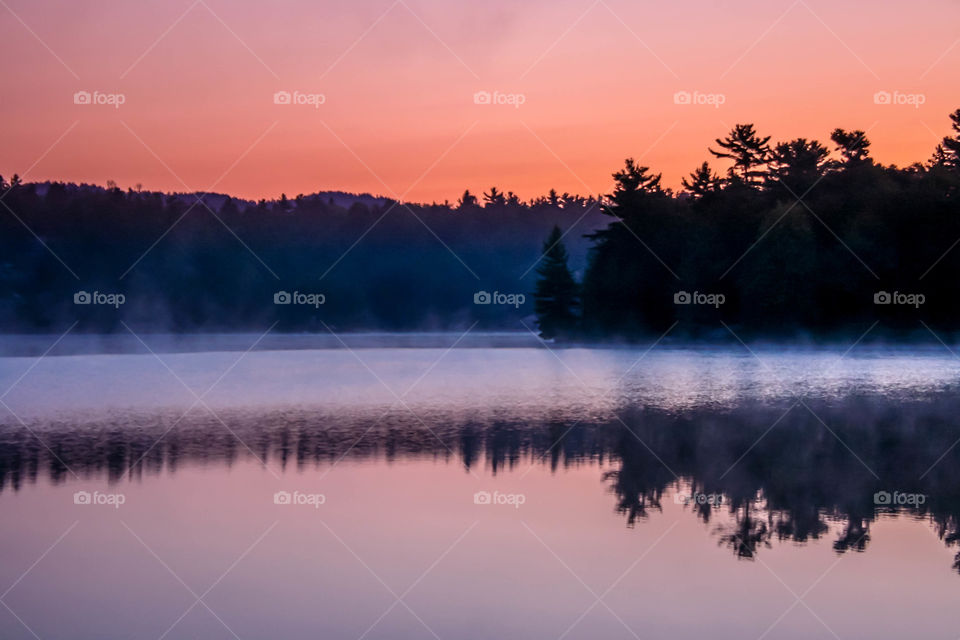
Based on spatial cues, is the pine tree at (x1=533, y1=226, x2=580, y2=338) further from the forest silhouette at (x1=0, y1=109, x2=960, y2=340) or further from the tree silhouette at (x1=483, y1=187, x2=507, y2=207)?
the tree silhouette at (x1=483, y1=187, x2=507, y2=207)

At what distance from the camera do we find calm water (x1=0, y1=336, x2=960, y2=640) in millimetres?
8633

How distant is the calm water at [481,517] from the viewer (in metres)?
8.63

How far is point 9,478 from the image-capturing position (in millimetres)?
14367

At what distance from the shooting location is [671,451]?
54.9ft

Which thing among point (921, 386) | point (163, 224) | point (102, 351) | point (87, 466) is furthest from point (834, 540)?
point (163, 224)

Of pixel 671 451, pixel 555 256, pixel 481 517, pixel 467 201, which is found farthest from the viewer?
pixel 467 201

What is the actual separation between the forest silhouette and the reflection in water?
36.3 meters

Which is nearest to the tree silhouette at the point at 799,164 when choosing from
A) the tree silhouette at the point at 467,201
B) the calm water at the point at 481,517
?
the calm water at the point at 481,517

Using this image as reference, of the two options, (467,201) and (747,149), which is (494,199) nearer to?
(467,201)

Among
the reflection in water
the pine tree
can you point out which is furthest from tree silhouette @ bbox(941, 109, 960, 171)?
→ the reflection in water

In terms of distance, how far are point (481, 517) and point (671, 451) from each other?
18.5ft

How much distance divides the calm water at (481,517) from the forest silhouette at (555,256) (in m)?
34.7

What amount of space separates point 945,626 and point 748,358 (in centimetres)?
3637

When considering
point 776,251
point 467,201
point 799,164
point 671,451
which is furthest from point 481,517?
point 467,201
